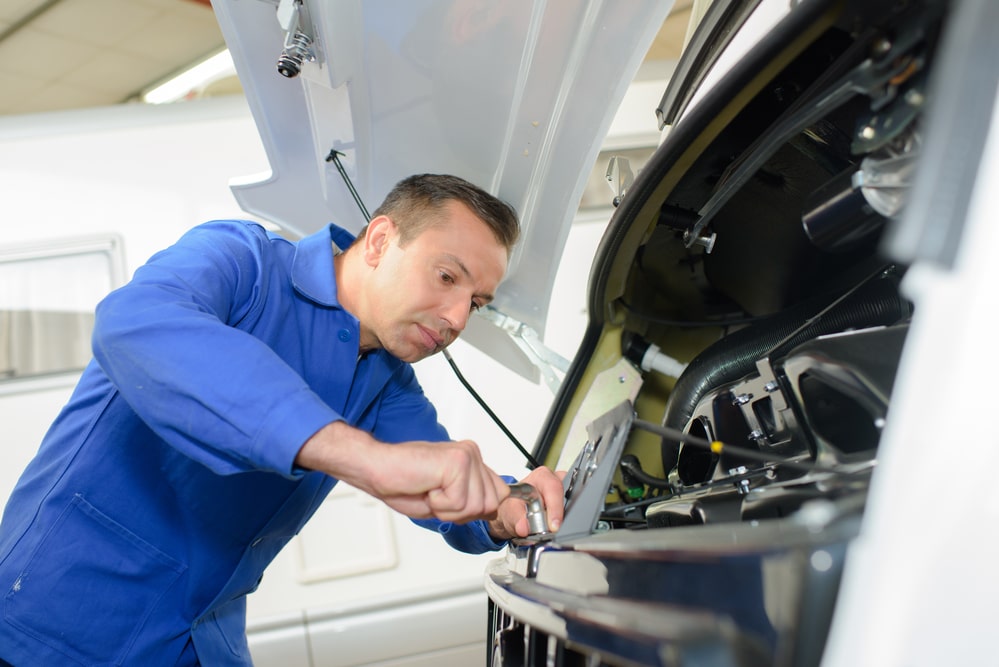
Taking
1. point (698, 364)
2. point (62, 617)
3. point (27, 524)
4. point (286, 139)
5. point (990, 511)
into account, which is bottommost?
point (62, 617)

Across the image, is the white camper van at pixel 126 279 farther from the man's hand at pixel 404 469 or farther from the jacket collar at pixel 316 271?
the man's hand at pixel 404 469

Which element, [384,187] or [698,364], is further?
[384,187]

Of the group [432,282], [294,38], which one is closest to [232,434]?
[432,282]

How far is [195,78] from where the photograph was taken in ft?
14.5

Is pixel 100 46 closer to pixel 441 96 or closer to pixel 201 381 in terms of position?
pixel 441 96

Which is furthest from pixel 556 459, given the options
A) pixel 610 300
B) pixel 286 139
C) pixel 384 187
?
pixel 286 139

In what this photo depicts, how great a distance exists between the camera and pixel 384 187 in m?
1.76

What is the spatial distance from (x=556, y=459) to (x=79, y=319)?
6.06 feet

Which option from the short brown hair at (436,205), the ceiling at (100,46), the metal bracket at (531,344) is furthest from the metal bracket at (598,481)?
the ceiling at (100,46)

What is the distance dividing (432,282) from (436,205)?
170 millimetres

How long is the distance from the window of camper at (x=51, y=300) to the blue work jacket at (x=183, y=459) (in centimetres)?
139

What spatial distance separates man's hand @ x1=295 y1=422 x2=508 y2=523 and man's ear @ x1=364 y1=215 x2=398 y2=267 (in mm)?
661

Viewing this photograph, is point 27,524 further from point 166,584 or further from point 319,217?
point 319,217

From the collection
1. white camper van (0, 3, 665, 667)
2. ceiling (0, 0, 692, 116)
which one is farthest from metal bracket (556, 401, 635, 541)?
ceiling (0, 0, 692, 116)
